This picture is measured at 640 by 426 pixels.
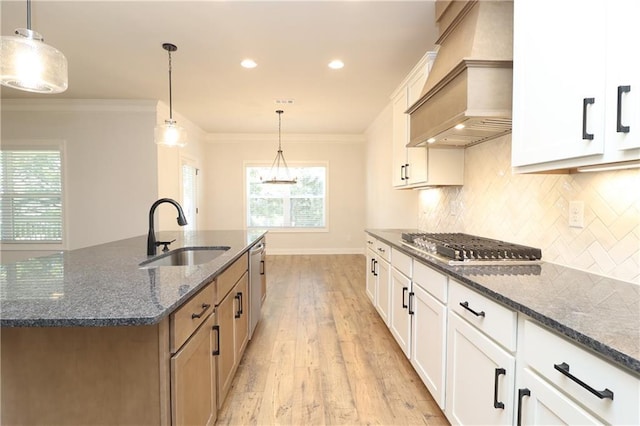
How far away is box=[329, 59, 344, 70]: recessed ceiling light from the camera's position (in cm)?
343

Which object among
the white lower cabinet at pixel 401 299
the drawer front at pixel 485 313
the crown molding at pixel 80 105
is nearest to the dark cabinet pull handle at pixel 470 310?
the drawer front at pixel 485 313

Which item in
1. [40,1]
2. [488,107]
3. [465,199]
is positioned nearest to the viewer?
[488,107]

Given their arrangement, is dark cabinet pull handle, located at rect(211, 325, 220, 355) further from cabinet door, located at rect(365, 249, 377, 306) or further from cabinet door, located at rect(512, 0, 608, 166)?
cabinet door, located at rect(365, 249, 377, 306)

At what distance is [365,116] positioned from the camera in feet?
18.8

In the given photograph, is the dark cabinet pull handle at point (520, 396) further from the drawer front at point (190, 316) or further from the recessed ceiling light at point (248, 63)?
the recessed ceiling light at point (248, 63)

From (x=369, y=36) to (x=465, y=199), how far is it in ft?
5.43

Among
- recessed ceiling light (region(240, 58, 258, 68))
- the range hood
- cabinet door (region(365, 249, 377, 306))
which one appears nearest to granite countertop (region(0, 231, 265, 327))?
the range hood

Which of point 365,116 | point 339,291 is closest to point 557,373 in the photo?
point 339,291

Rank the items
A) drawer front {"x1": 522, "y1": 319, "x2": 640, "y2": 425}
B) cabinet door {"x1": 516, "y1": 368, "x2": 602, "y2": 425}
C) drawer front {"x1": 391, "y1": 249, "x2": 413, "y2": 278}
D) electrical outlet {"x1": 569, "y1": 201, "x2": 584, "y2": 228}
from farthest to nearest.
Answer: drawer front {"x1": 391, "y1": 249, "x2": 413, "y2": 278}
electrical outlet {"x1": 569, "y1": 201, "x2": 584, "y2": 228}
cabinet door {"x1": 516, "y1": 368, "x2": 602, "y2": 425}
drawer front {"x1": 522, "y1": 319, "x2": 640, "y2": 425}

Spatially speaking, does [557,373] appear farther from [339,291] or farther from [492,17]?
[339,291]

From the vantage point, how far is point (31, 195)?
5031 millimetres

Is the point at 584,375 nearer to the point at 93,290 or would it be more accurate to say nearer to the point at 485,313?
the point at 485,313

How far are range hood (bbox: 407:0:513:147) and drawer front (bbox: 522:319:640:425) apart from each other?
3.83 ft

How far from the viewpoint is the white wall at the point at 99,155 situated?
195 inches
